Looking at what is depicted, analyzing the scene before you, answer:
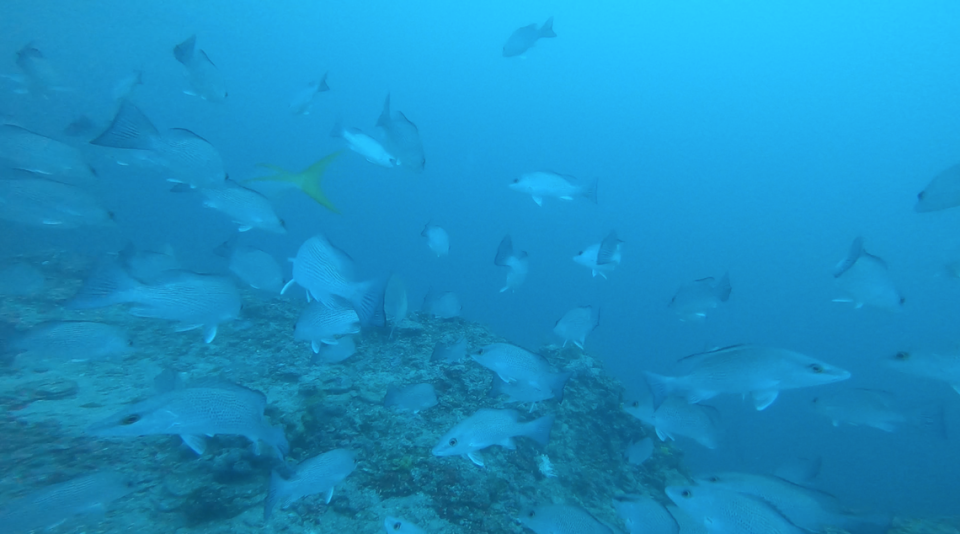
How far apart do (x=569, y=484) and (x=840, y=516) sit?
8.49 ft

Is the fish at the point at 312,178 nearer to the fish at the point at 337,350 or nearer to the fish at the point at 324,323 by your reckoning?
the fish at the point at 324,323

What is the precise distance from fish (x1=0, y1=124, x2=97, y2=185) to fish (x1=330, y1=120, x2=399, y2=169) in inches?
151

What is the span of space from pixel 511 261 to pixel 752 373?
4.24 meters

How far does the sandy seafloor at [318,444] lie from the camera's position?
148 inches

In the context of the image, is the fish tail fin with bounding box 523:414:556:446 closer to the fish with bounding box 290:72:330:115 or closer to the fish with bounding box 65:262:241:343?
the fish with bounding box 65:262:241:343

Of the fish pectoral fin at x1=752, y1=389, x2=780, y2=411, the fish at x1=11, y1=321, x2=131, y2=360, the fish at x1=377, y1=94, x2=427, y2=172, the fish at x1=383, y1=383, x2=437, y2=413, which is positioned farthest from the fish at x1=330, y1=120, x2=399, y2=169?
the fish pectoral fin at x1=752, y1=389, x2=780, y2=411

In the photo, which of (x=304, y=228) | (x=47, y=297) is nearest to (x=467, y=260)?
(x=304, y=228)

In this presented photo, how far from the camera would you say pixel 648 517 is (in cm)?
343

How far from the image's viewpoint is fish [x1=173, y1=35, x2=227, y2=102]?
6.21m

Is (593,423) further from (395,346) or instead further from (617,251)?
(395,346)

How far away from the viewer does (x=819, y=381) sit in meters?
3.49

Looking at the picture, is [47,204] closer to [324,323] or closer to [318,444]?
[324,323]

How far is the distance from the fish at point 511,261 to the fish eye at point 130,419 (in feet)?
16.7

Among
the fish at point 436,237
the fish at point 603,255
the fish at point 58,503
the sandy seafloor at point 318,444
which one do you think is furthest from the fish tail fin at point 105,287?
the fish at point 603,255
